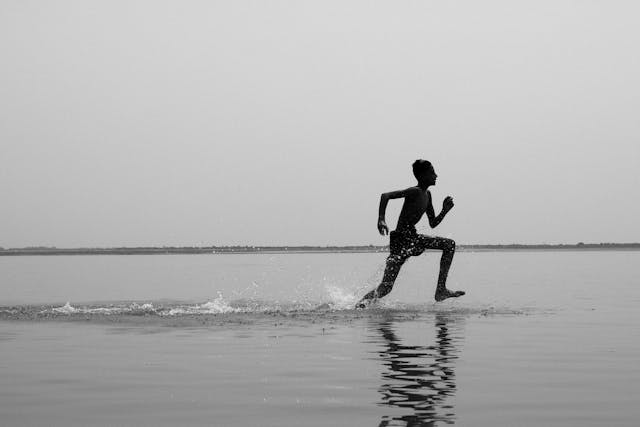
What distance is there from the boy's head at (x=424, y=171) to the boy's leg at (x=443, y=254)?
3.15 ft

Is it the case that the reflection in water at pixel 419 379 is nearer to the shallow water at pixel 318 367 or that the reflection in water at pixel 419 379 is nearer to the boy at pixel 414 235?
the shallow water at pixel 318 367

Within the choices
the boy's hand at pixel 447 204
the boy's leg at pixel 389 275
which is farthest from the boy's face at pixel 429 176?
the boy's leg at pixel 389 275

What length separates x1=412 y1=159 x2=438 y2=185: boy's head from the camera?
17500 millimetres

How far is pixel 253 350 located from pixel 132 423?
447 centimetres

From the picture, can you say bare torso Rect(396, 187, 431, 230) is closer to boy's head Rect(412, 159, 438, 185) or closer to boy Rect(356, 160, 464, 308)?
boy Rect(356, 160, 464, 308)

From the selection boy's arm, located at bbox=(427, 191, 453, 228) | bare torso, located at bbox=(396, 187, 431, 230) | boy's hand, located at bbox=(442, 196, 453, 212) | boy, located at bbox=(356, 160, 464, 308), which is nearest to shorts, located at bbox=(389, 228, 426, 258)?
boy, located at bbox=(356, 160, 464, 308)

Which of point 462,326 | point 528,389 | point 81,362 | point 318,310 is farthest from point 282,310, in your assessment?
point 528,389

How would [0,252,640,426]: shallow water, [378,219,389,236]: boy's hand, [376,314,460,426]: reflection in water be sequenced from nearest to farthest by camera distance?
[376,314,460,426]: reflection in water → [0,252,640,426]: shallow water → [378,219,389,236]: boy's hand

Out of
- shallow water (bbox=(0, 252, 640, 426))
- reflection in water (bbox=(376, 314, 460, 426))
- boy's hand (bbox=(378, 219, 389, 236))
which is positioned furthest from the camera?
boy's hand (bbox=(378, 219, 389, 236))

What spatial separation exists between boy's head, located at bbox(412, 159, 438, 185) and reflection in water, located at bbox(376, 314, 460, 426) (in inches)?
190

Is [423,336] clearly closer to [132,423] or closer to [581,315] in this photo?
[581,315]

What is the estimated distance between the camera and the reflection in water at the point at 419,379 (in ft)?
23.1

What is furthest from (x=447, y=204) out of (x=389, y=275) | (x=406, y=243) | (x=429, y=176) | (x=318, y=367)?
(x=318, y=367)

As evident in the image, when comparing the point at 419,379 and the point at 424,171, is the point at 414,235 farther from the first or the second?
the point at 419,379
